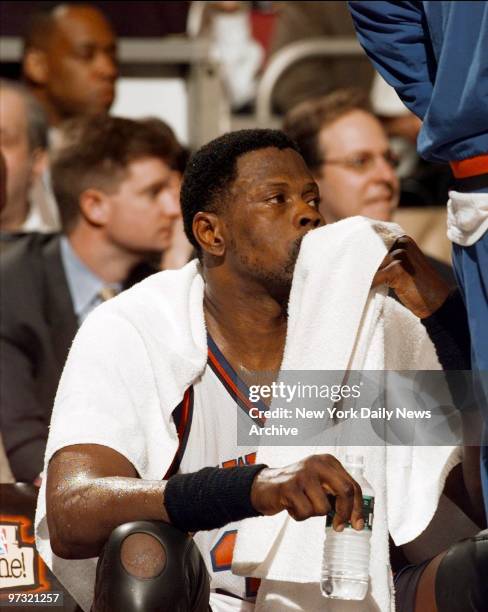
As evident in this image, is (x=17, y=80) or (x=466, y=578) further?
(x=17, y=80)

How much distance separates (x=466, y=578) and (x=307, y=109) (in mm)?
2440

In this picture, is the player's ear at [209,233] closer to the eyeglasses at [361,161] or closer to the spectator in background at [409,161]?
the eyeglasses at [361,161]

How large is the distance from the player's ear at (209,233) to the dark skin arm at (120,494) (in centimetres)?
52

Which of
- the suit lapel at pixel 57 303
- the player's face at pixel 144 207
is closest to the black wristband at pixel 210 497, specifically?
the suit lapel at pixel 57 303

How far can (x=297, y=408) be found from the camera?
236 centimetres

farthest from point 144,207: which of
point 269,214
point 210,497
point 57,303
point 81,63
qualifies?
point 210,497

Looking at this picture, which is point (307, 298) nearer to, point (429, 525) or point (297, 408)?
point (297, 408)

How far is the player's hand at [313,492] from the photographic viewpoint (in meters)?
1.95

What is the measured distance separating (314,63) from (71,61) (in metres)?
1.03

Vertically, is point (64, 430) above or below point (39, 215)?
below

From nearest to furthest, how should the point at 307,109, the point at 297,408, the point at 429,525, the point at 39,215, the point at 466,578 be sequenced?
the point at 466,578, the point at 297,408, the point at 429,525, the point at 307,109, the point at 39,215

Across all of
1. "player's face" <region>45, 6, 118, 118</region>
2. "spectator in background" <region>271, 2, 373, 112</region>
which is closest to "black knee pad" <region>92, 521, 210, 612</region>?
"player's face" <region>45, 6, 118, 118</region>

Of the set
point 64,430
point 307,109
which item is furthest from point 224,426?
point 307,109

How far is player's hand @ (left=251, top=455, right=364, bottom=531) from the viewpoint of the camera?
195 centimetres
